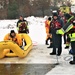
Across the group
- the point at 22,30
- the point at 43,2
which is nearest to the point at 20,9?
the point at 43,2

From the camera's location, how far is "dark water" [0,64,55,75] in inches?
361

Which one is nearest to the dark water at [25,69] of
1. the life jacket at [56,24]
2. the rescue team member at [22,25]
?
the life jacket at [56,24]

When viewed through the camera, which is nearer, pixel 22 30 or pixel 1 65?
pixel 1 65

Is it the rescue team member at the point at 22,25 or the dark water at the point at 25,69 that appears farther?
the rescue team member at the point at 22,25

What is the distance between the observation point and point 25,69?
9.69 metres

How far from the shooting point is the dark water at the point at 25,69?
9161 millimetres

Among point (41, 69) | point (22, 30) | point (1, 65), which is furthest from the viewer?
point (22, 30)

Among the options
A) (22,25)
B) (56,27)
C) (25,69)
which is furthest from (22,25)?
(25,69)

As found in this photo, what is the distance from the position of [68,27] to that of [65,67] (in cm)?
125

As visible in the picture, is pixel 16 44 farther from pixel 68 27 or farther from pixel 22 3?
pixel 22 3

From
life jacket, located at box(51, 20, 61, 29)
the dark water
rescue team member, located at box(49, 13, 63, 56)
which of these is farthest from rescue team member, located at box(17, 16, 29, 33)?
the dark water

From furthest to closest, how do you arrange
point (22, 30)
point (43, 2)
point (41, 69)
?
point (43, 2), point (22, 30), point (41, 69)

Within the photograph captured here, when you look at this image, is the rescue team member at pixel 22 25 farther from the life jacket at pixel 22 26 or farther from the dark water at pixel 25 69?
the dark water at pixel 25 69

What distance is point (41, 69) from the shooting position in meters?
9.59
